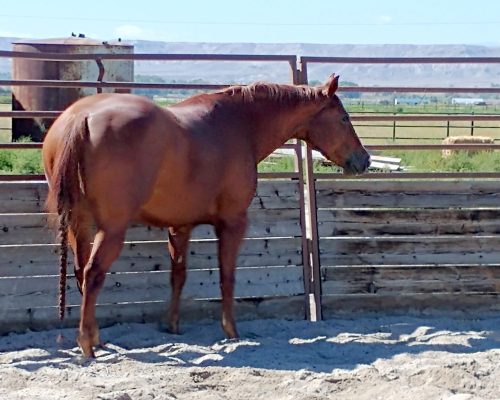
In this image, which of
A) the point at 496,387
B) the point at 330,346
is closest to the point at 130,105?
the point at 330,346

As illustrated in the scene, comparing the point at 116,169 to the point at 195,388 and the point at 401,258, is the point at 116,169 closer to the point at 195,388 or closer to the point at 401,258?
the point at 195,388

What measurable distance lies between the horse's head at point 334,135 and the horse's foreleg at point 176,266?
3.81 feet

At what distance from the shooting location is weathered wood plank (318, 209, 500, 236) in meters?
6.89

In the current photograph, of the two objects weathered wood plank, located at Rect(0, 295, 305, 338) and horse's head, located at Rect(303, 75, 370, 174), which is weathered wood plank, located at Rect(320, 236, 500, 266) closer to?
weathered wood plank, located at Rect(0, 295, 305, 338)

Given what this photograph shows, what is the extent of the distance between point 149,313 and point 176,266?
1.51ft

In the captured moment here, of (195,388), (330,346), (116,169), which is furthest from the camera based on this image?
(330,346)

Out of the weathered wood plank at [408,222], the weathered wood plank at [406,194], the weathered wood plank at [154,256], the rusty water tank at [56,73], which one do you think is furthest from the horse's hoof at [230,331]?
the rusty water tank at [56,73]

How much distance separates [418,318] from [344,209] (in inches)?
40.1

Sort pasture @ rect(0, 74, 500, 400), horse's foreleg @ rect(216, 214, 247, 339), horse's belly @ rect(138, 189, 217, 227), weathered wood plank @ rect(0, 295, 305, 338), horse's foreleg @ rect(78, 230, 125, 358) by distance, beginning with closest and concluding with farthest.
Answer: pasture @ rect(0, 74, 500, 400) < horse's foreleg @ rect(78, 230, 125, 358) < horse's belly @ rect(138, 189, 217, 227) < horse's foreleg @ rect(216, 214, 247, 339) < weathered wood plank @ rect(0, 295, 305, 338)

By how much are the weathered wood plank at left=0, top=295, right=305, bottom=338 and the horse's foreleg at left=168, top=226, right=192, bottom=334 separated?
14cm

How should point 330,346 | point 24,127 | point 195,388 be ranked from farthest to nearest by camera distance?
point 24,127 < point 330,346 < point 195,388

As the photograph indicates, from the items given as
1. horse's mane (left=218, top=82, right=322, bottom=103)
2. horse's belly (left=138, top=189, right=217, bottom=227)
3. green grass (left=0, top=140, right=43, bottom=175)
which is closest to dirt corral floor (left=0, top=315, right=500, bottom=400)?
horse's belly (left=138, top=189, right=217, bottom=227)

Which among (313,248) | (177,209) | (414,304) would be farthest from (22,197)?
(414,304)

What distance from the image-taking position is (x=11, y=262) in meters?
6.13
